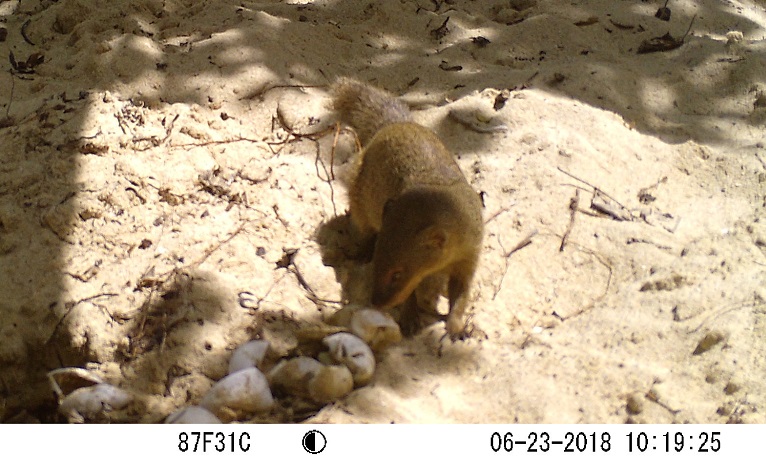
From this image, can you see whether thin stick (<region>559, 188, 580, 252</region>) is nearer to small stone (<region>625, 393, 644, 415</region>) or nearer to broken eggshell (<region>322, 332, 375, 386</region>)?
small stone (<region>625, 393, 644, 415</region>)

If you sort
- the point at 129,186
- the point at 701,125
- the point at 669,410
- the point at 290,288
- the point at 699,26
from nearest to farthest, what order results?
the point at 669,410 → the point at 290,288 → the point at 129,186 → the point at 701,125 → the point at 699,26

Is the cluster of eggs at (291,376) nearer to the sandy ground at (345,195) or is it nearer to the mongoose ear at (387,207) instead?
the sandy ground at (345,195)

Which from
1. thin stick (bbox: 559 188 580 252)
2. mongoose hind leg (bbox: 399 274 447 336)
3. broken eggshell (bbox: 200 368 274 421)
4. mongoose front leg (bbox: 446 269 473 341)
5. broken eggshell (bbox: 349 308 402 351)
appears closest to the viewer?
broken eggshell (bbox: 200 368 274 421)

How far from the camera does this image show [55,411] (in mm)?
2395

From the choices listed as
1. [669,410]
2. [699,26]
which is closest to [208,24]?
[699,26]

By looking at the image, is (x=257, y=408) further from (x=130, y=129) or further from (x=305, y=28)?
(x=305, y=28)

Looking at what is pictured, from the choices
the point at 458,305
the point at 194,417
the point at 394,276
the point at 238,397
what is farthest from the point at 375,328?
the point at 194,417

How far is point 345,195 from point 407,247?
2.92ft

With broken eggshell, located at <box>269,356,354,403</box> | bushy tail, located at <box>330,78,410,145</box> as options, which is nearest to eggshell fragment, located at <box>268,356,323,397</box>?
broken eggshell, located at <box>269,356,354,403</box>

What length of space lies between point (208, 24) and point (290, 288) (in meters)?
2.24

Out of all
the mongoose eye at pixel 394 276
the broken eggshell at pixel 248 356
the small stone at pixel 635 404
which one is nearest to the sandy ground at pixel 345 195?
the small stone at pixel 635 404

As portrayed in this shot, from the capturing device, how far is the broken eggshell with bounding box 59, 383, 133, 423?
2.22 meters

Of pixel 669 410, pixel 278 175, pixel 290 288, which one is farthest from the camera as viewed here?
pixel 278 175

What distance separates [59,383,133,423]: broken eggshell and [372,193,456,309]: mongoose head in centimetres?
98
